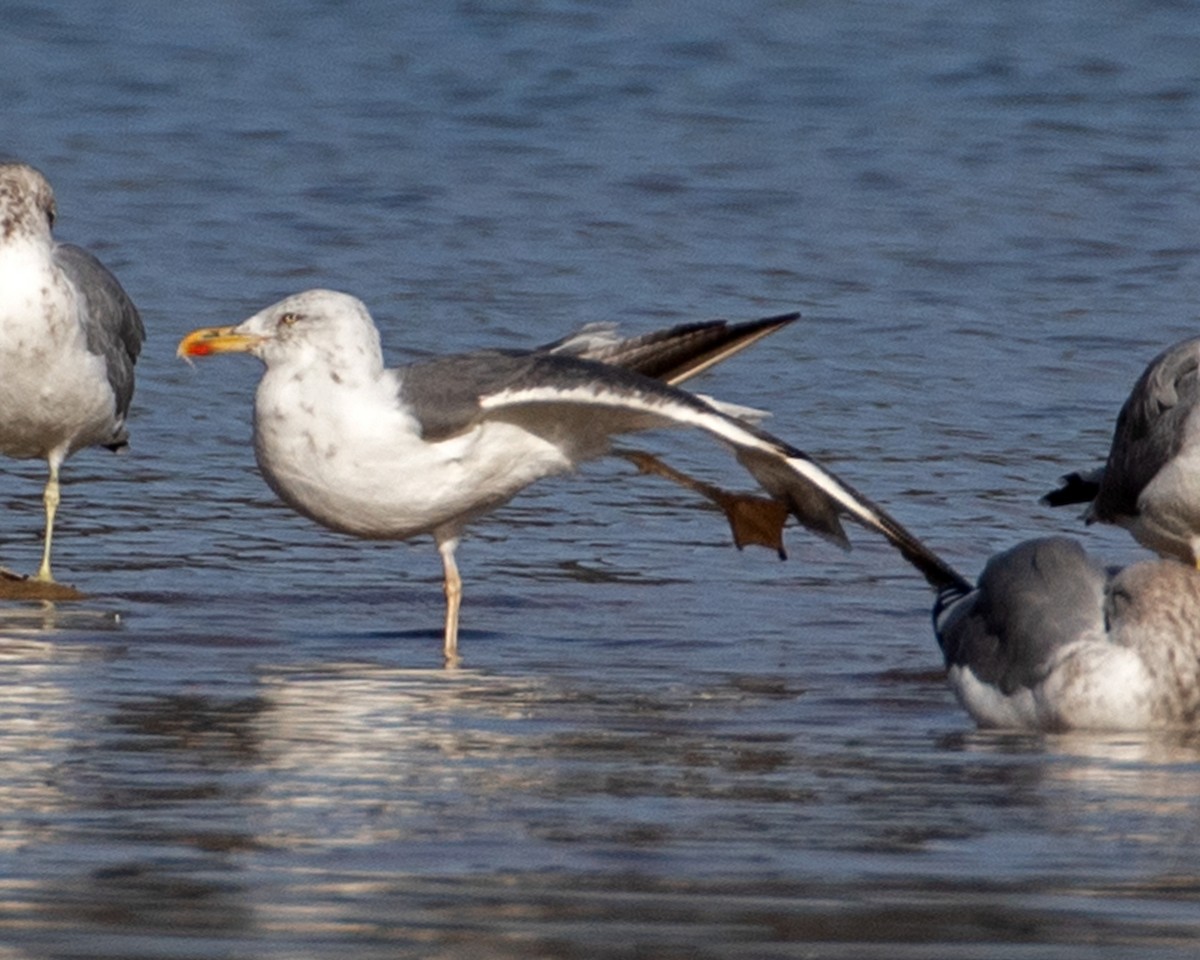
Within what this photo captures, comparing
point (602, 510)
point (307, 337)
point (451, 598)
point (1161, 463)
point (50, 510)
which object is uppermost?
point (307, 337)

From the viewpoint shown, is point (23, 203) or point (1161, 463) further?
point (23, 203)

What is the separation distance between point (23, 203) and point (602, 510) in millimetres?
2102

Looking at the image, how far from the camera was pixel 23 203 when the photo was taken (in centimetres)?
971

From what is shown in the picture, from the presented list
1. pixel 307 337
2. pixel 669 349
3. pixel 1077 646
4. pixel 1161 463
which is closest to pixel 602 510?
pixel 669 349

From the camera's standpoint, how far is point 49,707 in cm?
661

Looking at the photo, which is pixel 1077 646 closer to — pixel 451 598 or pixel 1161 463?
pixel 451 598

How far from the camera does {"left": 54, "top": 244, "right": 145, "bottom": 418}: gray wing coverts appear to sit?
9891mm

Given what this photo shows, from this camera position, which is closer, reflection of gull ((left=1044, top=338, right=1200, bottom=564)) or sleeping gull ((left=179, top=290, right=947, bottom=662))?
sleeping gull ((left=179, top=290, right=947, bottom=662))

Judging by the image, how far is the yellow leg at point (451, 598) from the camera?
7898 millimetres

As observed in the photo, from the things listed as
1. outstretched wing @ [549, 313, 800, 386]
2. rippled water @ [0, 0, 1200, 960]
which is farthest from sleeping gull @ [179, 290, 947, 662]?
rippled water @ [0, 0, 1200, 960]

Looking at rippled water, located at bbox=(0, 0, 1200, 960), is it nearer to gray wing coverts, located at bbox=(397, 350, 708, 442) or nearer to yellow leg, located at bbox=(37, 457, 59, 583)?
yellow leg, located at bbox=(37, 457, 59, 583)

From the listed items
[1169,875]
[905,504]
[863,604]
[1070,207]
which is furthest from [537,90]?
[1169,875]

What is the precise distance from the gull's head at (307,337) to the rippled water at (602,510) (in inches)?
28.6

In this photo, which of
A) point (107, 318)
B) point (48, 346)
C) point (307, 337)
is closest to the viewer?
point (307, 337)
